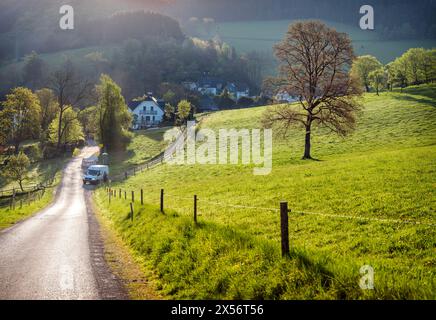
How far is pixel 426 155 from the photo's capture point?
93.2 feet

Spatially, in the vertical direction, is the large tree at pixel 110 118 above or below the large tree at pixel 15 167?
above

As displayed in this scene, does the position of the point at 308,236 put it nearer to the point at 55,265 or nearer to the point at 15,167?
the point at 55,265

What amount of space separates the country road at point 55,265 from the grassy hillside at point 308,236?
148 cm

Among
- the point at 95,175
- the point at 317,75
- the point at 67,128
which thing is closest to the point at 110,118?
the point at 67,128

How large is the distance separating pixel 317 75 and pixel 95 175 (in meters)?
38.0

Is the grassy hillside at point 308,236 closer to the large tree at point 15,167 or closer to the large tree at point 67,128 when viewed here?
the large tree at point 15,167

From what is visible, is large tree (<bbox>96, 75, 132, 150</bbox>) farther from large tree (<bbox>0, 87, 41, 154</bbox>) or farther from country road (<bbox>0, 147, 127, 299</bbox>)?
country road (<bbox>0, 147, 127, 299</bbox>)

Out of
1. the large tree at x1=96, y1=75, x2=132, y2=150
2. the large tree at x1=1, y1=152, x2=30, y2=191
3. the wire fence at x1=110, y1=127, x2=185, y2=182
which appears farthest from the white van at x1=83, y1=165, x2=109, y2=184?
the large tree at x1=96, y1=75, x2=132, y2=150

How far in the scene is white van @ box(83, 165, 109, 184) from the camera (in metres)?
56.8

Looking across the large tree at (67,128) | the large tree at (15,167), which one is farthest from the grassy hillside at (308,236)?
the large tree at (67,128)

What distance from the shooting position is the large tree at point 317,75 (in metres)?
39.2

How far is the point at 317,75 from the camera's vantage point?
41000 mm

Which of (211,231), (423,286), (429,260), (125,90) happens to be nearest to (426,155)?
(429,260)
